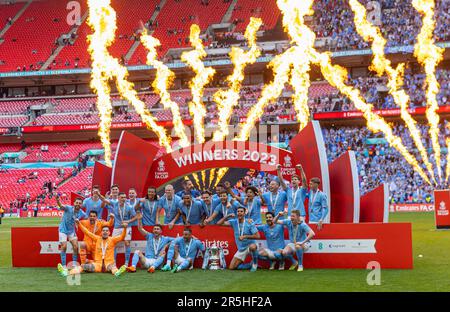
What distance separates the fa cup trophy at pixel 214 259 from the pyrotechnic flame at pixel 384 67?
93.5ft

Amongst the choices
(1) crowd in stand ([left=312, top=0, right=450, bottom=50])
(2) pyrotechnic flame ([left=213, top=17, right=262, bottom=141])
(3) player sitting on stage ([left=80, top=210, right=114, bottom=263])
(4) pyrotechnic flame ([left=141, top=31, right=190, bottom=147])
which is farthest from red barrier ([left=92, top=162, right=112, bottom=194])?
(1) crowd in stand ([left=312, top=0, right=450, bottom=50])

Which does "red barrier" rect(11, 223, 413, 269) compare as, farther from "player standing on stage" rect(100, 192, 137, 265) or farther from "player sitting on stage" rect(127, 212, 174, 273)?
"player sitting on stage" rect(127, 212, 174, 273)

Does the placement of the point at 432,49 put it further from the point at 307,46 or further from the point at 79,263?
the point at 79,263

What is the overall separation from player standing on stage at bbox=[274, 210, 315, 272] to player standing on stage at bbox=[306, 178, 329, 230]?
68cm

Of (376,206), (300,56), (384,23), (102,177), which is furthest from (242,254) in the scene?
(384,23)

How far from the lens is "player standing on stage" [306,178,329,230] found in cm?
1380

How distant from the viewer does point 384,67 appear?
47.9 m

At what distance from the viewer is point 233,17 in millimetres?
53750

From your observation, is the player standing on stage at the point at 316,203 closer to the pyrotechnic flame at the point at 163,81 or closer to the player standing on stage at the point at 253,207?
the player standing on stage at the point at 253,207

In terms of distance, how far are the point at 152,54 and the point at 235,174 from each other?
31.1 m

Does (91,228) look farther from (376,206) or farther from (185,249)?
(376,206)

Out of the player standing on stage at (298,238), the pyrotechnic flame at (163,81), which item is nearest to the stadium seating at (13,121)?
the pyrotechnic flame at (163,81)
